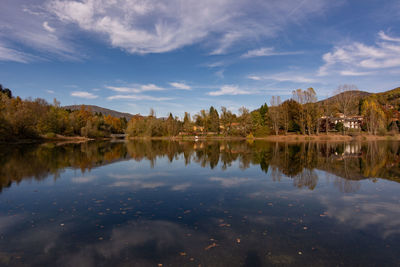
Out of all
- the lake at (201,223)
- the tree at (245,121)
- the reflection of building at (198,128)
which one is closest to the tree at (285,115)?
the tree at (245,121)

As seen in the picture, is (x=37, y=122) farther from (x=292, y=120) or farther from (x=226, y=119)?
(x=292, y=120)

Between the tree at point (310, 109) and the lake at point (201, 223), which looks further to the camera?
the tree at point (310, 109)

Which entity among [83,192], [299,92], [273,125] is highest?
[299,92]

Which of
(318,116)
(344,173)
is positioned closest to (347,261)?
(344,173)

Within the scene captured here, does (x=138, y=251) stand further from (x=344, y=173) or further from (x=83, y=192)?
(x=344, y=173)

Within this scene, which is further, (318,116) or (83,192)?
(318,116)

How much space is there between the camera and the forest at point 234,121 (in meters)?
60.0

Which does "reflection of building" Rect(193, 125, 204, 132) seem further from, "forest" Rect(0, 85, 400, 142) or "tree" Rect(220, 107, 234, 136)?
"tree" Rect(220, 107, 234, 136)

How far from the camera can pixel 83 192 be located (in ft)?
36.5

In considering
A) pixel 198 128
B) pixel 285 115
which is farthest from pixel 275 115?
pixel 198 128

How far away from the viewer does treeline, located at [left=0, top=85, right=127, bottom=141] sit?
173ft

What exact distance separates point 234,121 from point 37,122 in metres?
69.6

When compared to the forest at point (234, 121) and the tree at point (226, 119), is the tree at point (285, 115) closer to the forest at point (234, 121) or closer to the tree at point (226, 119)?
the forest at point (234, 121)

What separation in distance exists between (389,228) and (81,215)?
976cm
